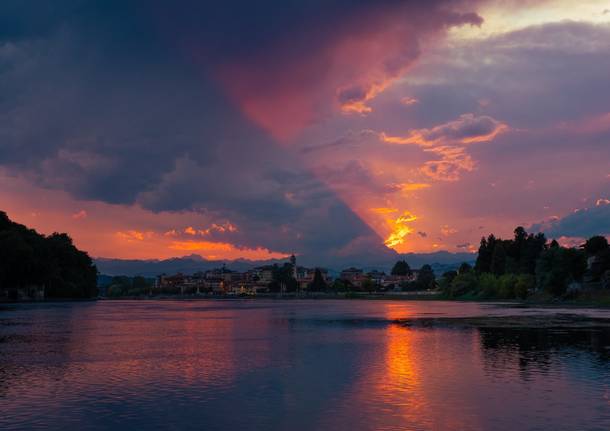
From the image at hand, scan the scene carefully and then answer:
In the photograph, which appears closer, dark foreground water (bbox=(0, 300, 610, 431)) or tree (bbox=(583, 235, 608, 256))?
dark foreground water (bbox=(0, 300, 610, 431))

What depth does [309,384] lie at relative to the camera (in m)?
35.8

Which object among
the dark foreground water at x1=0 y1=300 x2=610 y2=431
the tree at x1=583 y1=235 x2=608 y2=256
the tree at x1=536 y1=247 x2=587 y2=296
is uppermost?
the tree at x1=583 y1=235 x2=608 y2=256

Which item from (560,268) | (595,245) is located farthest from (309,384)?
(595,245)

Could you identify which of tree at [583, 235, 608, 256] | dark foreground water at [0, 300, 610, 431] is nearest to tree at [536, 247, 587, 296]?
tree at [583, 235, 608, 256]

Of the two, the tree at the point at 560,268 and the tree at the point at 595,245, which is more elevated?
the tree at the point at 595,245

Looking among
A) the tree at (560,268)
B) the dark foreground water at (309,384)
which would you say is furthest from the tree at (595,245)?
the dark foreground water at (309,384)

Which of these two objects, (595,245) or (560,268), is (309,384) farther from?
(595,245)

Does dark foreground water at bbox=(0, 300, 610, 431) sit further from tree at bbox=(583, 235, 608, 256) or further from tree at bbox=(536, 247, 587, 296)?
tree at bbox=(583, 235, 608, 256)

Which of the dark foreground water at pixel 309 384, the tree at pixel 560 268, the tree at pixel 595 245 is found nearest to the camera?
the dark foreground water at pixel 309 384

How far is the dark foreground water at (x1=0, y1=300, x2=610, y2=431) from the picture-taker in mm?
26656

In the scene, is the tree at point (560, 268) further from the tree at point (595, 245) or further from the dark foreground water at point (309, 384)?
the dark foreground water at point (309, 384)

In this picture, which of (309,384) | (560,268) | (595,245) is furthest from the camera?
(595,245)

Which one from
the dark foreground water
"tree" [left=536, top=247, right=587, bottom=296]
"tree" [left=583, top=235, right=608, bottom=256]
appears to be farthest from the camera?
"tree" [left=583, top=235, right=608, bottom=256]

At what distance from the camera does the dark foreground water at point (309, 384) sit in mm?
26656
